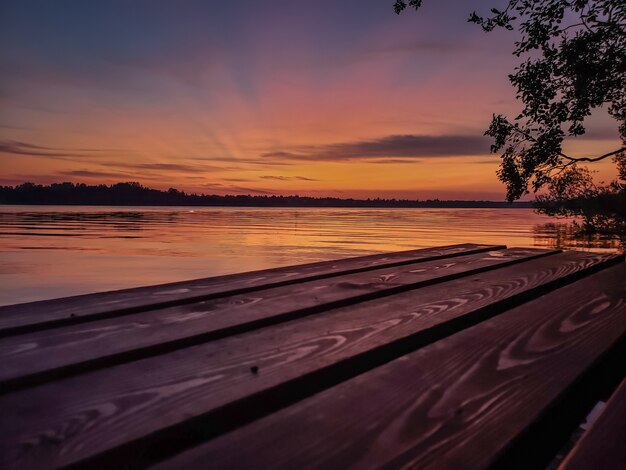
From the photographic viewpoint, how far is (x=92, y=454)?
0.87 metres

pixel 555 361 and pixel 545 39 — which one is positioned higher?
pixel 545 39

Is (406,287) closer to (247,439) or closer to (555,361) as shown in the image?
(555,361)

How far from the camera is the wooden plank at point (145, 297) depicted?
189 centimetres

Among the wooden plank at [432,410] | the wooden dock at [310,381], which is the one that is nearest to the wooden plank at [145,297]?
the wooden dock at [310,381]

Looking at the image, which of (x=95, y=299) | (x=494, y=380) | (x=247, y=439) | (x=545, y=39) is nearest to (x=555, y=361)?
(x=494, y=380)

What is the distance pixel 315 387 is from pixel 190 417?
416mm

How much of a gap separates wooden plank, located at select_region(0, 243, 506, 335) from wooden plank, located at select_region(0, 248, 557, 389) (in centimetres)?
9

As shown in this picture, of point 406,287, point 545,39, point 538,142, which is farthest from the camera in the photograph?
point 538,142

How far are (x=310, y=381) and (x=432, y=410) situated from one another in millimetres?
350

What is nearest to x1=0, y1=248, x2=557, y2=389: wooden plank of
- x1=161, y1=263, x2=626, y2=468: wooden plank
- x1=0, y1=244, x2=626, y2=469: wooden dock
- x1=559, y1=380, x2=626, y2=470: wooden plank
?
x1=0, y1=244, x2=626, y2=469: wooden dock

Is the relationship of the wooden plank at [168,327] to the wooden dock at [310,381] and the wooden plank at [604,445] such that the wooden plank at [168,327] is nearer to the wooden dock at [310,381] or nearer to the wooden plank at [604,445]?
the wooden dock at [310,381]

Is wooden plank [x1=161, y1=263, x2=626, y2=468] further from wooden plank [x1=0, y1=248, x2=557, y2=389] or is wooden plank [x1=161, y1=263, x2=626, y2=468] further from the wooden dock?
wooden plank [x1=0, y1=248, x2=557, y2=389]

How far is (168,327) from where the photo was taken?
178 cm

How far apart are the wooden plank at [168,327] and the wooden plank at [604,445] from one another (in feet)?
3.77
